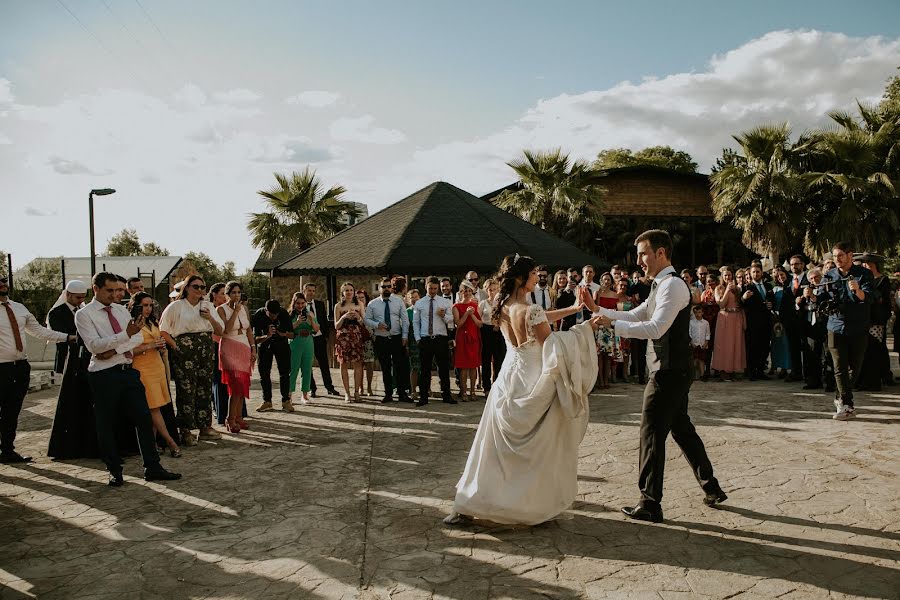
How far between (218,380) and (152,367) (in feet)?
6.17

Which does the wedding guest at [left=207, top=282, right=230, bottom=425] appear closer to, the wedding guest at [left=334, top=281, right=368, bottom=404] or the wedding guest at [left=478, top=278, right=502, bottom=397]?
the wedding guest at [left=334, top=281, right=368, bottom=404]

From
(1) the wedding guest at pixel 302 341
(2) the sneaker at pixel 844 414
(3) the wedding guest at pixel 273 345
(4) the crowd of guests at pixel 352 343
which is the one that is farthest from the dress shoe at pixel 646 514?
(1) the wedding guest at pixel 302 341

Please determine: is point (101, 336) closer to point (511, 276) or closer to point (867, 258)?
point (511, 276)

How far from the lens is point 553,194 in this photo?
979 inches

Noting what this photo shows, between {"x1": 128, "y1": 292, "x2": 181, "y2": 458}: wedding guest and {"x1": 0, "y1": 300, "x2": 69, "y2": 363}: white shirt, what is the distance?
0.94m

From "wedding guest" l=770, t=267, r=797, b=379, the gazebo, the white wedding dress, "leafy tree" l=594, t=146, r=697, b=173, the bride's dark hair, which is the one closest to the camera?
the white wedding dress

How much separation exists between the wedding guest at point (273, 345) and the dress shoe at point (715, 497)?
663 cm

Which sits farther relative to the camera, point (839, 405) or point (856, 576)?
point (839, 405)

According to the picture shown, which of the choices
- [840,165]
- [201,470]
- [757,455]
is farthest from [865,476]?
[840,165]

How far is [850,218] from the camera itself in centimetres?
2088

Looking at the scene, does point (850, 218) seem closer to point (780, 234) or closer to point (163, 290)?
point (780, 234)

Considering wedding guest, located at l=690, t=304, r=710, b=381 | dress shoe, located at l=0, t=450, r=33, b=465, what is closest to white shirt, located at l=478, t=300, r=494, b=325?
wedding guest, located at l=690, t=304, r=710, b=381

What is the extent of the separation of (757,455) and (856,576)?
113 inches

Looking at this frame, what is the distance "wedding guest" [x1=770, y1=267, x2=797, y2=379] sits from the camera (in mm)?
11711
